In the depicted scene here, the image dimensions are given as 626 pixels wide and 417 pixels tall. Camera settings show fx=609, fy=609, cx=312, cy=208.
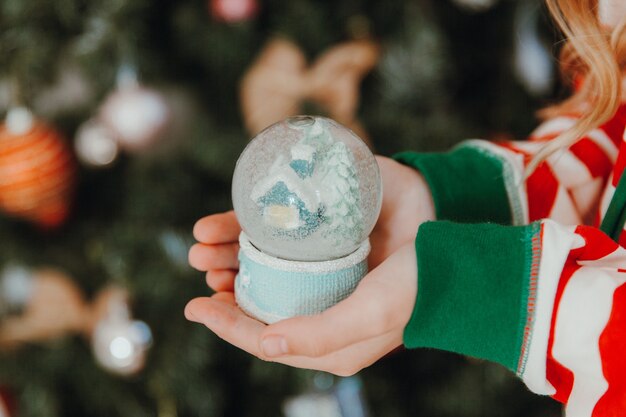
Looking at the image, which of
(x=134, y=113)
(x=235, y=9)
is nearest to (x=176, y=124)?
(x=134, y=113)

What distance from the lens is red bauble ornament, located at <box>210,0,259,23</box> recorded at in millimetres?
815

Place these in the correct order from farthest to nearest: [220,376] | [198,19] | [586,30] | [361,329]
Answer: [220,376]
[198,19]
[586,30]
[361,329]

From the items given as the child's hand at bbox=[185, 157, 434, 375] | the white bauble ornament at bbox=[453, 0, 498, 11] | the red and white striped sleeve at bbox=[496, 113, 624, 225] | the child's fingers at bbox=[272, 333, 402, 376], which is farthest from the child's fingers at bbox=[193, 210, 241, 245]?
the white bauble ornament at bbox=[453, 0, 498, 11]

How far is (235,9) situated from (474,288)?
1.78 ft

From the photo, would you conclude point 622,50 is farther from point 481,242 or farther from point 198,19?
Answer: point 198,19

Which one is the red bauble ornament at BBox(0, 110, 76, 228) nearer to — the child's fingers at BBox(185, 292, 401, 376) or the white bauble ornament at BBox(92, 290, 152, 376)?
the white bauble ornament at BBox(92, 290, 152, 376)

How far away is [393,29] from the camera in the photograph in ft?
2.91

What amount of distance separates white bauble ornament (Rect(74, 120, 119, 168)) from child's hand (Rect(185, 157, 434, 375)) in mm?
332

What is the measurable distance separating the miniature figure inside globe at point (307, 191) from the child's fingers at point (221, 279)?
96 mm

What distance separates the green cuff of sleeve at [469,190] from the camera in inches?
23.5

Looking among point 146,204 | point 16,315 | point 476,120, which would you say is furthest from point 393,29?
point 16,315

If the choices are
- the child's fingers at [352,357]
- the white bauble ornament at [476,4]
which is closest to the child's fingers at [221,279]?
the child's fingers at [352,357]

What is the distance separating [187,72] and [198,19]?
0.08 m

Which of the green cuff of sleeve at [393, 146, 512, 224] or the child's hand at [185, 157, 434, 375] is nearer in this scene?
the child's hand at [185, 157, 434, 375]
